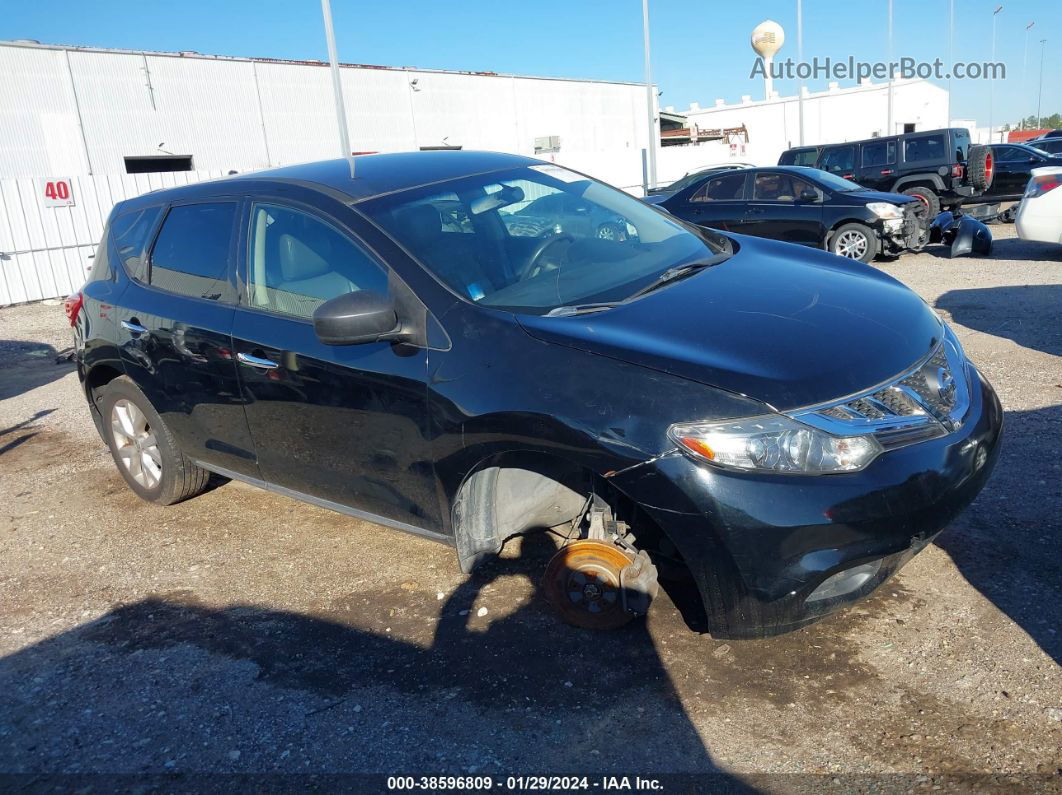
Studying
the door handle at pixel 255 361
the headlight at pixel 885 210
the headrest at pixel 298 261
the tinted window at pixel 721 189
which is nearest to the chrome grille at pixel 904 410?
the headrest at pixel 298 261

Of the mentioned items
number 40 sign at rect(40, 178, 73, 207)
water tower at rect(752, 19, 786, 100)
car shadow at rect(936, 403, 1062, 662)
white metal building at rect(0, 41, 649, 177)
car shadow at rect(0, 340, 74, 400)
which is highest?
water tower at rect(752, 19, 786, 100)

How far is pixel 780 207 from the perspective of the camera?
1205 centimetres

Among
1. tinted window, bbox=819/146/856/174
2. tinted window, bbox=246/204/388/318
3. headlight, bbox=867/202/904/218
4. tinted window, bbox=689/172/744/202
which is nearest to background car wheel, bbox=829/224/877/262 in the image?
headlight, bbox=867/202/904/218

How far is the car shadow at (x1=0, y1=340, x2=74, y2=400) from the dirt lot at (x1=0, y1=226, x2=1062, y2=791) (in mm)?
5014

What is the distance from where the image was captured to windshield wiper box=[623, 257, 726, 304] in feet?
10.8

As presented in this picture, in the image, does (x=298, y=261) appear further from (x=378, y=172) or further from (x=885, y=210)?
(x=885, y=210)

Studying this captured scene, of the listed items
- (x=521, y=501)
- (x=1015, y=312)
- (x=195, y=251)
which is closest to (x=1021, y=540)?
(x=521, y=501)

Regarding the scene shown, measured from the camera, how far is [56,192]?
16.2 meters

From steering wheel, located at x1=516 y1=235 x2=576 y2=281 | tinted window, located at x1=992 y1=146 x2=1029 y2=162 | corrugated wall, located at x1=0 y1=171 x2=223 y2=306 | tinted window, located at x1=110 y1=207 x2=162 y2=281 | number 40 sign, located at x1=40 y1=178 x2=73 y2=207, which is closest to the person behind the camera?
steering wheel, located at x1=516 y1=235 x2=576 y2=281

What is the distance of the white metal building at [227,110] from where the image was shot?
2200 cm

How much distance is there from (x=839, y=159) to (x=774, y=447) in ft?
51.4

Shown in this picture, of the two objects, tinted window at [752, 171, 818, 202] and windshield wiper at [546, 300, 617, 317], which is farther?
tinted window at [752, 171, 818, 202]

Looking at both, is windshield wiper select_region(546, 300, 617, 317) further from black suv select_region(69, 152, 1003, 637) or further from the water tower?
the water tower

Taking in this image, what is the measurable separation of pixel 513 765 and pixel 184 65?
26.5m
